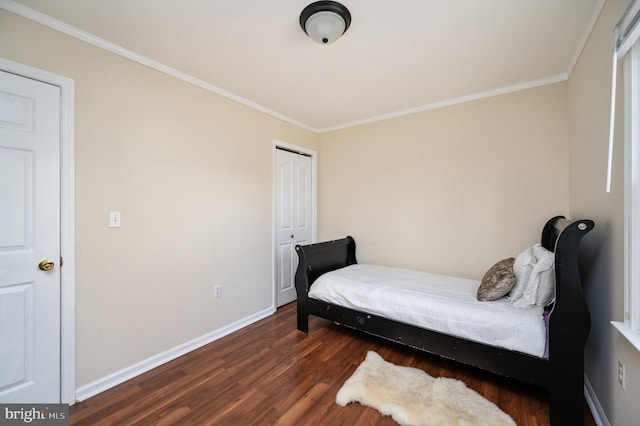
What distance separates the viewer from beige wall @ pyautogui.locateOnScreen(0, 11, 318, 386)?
180cm

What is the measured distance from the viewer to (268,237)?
3.22 metres

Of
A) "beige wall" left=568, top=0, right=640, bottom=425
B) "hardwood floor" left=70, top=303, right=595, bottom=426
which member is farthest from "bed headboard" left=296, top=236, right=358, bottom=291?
"beige wall" left=568, top=0, right=640, bottom=425

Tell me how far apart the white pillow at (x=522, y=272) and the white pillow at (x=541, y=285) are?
69mm

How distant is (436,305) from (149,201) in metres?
2.46

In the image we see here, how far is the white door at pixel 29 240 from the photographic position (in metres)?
1.54

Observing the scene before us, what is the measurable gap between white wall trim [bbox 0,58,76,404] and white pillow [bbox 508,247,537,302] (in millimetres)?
3111

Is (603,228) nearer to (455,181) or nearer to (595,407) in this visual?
(595,407)

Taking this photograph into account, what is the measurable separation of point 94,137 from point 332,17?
182 cm

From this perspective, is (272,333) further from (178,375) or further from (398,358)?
(398,358)

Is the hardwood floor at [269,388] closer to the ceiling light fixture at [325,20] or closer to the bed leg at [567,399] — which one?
the bed leg at [567,399]

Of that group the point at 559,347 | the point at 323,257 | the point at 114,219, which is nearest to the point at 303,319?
the point at 323,257

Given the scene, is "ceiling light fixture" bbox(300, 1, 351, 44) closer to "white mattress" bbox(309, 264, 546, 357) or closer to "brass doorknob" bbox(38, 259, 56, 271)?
"white mattress" bbox(309, 264, 546, 357)

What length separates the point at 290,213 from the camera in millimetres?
3578

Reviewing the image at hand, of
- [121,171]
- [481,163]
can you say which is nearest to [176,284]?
[121,171]
